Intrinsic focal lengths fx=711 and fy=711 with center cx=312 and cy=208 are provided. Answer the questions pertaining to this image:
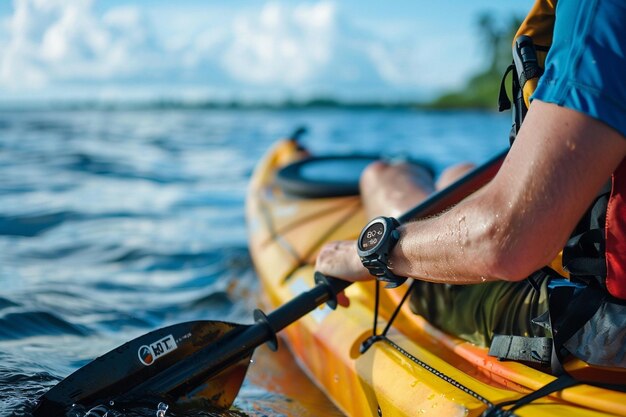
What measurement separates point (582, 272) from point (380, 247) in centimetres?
51

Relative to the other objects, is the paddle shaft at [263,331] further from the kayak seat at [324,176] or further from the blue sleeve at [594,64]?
the kayak seat at [324,176]

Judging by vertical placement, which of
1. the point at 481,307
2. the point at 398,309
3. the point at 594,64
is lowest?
the point at 481,307

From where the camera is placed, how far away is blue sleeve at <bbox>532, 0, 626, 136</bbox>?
130 centimetres

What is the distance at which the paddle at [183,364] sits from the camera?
7.34 feet

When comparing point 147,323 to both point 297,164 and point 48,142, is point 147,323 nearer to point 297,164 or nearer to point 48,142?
point 297,164

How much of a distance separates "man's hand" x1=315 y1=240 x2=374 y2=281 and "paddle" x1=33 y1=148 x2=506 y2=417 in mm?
70

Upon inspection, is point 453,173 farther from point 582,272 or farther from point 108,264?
point 108,264

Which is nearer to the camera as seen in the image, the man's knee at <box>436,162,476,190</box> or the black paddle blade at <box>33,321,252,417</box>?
the black paddle blade at <box>33,321,252,417</box>

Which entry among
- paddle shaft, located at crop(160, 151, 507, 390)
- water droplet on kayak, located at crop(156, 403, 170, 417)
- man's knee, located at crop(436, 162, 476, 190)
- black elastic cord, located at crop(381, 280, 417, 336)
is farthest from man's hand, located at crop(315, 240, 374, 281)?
man's knee, located at crop(436, 162, 476, 190)

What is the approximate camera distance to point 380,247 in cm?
190

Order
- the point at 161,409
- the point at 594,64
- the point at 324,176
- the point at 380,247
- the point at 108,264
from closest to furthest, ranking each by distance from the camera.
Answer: the point at 594,64 → the point at 380,247 → the point at 161,409 → the point at 324,176 → the point at 108,264

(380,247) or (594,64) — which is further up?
(594,64)

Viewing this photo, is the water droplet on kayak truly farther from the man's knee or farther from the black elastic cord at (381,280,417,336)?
the man's knee

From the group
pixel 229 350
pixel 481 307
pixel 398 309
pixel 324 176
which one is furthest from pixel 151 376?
pixel 324 176
